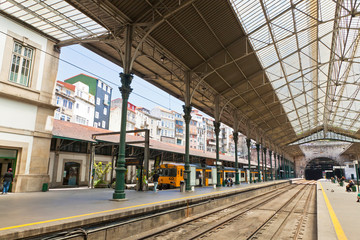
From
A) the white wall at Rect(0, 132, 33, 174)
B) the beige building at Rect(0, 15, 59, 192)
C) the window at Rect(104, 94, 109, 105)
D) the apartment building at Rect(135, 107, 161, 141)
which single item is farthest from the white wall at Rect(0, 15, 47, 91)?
the apartment building at Rect(135, 107, 161, 141)

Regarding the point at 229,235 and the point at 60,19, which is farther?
the point at 60,19

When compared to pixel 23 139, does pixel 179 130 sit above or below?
above

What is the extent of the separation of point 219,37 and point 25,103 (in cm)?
1300

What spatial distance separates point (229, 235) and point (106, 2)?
11856 millimetres

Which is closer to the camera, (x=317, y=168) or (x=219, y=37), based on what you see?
(x=219, y=37)

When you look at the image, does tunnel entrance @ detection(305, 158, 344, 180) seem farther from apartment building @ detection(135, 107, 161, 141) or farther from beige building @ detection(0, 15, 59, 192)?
beige building @ detection(0, 15, 59, 192)

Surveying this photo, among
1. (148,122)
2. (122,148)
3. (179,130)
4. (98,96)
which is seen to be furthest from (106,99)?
(122,148)

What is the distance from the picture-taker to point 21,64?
15.1 metres

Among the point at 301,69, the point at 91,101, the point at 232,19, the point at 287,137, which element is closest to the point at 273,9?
the point at 232,19

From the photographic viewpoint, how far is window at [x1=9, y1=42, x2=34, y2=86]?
14.8 meters

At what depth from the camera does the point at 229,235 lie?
30.5 feet

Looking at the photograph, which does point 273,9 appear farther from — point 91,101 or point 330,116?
point 91,101

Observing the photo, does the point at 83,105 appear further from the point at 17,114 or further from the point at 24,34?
the point at 17,114

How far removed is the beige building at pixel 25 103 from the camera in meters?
14.1
